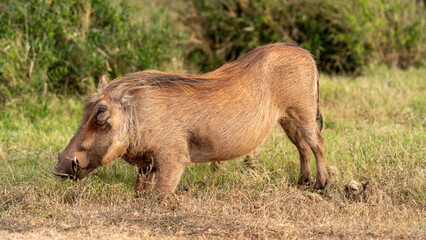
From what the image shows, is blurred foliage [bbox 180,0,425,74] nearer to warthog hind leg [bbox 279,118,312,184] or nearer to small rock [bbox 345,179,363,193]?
warthog hind leg [bbox 279,118,312,184]

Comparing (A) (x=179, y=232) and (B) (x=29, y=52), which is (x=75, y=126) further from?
(A) (x=179, y=232)

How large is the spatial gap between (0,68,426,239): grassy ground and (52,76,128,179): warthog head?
0.27m

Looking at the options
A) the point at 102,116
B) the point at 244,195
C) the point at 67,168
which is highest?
the point at 102,116

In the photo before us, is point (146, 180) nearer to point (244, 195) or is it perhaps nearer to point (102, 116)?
point (102, 116)

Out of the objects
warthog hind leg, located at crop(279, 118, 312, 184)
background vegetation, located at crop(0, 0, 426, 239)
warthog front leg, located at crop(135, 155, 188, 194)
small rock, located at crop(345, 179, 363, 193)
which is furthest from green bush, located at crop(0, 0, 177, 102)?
small rock, located at crop(345, 179, 363, 193)

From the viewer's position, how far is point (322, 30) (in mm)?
9422

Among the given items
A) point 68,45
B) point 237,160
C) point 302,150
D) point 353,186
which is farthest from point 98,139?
point 68,45

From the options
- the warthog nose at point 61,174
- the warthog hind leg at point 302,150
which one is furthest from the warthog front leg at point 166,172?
the warthog hind leg at point 302,150

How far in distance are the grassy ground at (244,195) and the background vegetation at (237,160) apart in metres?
0.01

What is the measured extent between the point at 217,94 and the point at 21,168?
1989 mm

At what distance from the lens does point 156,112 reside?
4066mm

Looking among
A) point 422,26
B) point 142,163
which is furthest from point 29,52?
point 422,26

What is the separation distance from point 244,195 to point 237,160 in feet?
3.26

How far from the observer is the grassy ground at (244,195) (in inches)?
140
